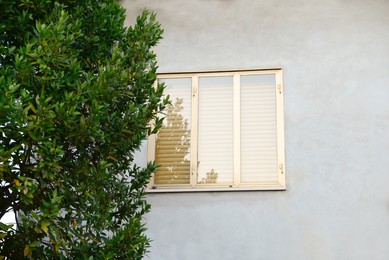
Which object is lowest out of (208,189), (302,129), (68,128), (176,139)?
(208,189)

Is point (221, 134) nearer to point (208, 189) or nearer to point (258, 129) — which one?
point (258, 129)

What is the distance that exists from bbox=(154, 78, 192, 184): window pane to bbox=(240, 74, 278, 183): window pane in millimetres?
865

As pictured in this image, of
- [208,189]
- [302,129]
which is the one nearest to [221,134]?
[208,189]

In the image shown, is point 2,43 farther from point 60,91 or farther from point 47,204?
point 47,204

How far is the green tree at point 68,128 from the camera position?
257 inches

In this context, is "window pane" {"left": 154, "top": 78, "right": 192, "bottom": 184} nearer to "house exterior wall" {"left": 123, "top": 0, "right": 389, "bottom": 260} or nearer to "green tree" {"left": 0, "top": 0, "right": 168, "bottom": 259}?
"house exterior wall" {"left": 123, "top": 0, "right": 389, "bottom": 260}

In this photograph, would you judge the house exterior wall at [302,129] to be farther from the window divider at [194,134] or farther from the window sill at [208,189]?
the window divider at [194,134]

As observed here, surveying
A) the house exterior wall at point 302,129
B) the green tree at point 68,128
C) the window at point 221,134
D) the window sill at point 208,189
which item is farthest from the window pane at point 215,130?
the green tree at point 68,128

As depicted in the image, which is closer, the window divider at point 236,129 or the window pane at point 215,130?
the window divider at point 236,129

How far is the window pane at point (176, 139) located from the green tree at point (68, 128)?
2624 millimetres

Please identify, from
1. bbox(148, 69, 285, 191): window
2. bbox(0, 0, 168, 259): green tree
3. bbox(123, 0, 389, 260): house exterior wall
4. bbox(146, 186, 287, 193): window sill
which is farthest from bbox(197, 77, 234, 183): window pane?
bbox(0, 0, 168, 259): green tree

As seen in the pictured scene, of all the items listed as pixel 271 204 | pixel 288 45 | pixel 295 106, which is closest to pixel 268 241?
pixel 271 204

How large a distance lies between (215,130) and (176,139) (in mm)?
623

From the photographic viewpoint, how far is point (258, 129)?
10.8 m
